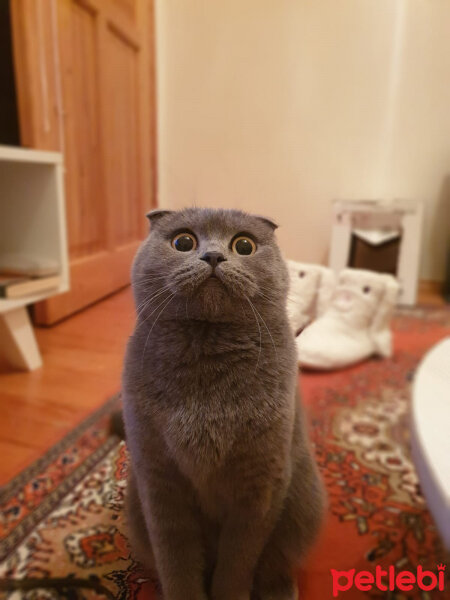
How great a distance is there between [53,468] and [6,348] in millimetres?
561

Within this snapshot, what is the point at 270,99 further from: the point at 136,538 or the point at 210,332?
the point at 136,538

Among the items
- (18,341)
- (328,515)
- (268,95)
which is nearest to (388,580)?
(328,515)

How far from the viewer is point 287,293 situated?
0.35 m

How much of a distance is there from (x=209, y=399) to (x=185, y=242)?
4.9 inches

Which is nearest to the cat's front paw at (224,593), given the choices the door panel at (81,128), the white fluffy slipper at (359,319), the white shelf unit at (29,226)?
the door panel at (81,128)

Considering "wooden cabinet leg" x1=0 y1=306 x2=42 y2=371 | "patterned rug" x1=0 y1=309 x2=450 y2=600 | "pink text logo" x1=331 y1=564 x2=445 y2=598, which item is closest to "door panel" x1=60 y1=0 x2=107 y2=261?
"wooden cabinet leg" x1=0 y1=306 x2=42 y2=371

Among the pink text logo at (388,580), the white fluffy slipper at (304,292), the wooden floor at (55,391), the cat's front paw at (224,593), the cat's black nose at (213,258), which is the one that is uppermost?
the cat's black nose at (213,258)

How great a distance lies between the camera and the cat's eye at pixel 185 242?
33cm

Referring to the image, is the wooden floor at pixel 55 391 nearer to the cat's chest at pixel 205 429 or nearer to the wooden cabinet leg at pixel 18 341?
the wooden cabinet leg at pixel 18 341

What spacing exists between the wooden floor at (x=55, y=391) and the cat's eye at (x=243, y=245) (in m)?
0.41

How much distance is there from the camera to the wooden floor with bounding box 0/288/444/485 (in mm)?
895

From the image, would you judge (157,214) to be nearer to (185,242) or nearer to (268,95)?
(185,242)

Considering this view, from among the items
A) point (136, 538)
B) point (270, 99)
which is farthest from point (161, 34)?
point (136, 538)

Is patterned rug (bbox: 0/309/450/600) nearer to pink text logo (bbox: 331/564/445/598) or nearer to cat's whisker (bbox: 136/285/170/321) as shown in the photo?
pink text logo (bbox: 331/564/445/598)
